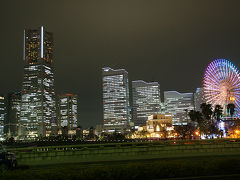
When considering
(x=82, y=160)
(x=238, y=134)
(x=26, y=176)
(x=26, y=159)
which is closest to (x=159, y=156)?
(x=82, y=160)

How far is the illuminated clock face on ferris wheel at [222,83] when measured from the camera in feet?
315

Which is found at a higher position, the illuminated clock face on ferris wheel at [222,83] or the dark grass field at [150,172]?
the illuminated clock face on ferris wheel at [222,83]

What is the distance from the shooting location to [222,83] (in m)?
97.5

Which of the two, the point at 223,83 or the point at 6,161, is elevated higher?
the point at 223,83

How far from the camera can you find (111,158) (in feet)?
96.5

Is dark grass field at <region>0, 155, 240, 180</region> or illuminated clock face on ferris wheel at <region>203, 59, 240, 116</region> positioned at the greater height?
illuminated clock face on ferris wheel at <region>203, 59, 240, 116</region>

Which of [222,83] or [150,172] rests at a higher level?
[222,83]

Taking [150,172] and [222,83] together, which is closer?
[150,172]

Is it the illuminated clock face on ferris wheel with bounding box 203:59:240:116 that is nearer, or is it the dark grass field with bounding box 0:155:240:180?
the dark grass field with bounding box 0:155:240:180

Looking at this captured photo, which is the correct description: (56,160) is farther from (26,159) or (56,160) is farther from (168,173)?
(168,173)

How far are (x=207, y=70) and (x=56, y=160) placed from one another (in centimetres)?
8049

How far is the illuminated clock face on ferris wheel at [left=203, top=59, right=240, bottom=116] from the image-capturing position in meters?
96.1

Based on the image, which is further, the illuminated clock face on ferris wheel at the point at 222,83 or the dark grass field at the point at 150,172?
the illuminated clock face on ferris wheel at the point at 222,83

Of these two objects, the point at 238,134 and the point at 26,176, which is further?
the point at 238,134
